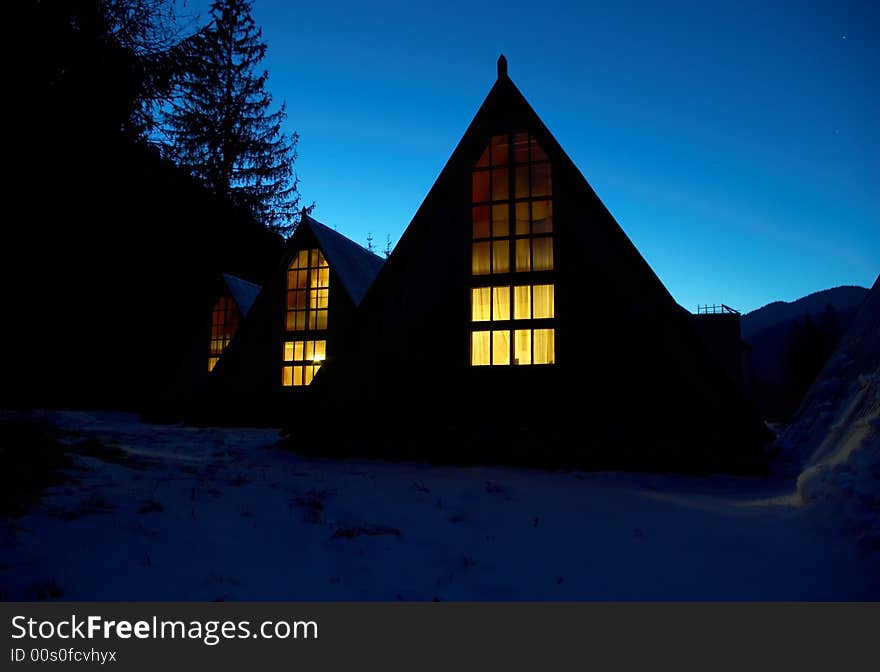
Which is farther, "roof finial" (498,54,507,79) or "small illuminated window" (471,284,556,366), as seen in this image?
"roof finial" (498,54,507,79)

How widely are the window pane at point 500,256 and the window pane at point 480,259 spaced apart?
0.36 feet

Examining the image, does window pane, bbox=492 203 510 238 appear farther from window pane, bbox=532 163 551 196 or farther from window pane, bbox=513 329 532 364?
window pane, bbox=513 329 532 364

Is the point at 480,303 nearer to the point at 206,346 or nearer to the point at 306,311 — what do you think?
the point at 306,311

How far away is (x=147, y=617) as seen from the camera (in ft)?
A: 8.70

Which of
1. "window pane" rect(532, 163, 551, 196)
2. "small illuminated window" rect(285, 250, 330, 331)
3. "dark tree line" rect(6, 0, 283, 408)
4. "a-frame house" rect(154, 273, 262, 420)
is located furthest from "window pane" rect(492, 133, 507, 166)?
"a-frame house" rect(154, 273, 262, 420)

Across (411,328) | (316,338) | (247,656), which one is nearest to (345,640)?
(247,656)

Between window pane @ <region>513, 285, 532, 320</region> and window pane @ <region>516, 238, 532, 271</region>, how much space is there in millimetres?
353

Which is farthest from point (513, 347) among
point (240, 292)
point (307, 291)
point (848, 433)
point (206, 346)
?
point (206, 346)

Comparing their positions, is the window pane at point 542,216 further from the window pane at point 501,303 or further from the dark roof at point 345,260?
the dark roof at point 345,260

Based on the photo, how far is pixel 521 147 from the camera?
873 centimetres

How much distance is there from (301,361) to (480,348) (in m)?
8.97

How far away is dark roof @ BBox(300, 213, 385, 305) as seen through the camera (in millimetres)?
15672

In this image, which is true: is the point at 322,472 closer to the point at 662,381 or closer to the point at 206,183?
the point at 662,381

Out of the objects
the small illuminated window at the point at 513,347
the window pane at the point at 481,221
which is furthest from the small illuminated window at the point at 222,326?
the small illuminated window at the point at 513,347
